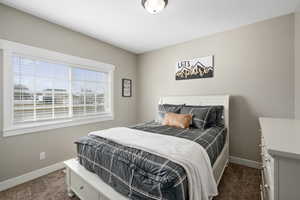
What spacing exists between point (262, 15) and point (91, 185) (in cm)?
329

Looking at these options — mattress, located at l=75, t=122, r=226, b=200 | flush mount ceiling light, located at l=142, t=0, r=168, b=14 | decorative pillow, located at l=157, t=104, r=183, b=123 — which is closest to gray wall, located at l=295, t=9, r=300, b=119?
mattress, located at l=75, t=122, r=226, b=200

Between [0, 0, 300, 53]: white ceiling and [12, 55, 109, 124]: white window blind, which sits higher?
[0, 0, 300, 53]: white ceiling

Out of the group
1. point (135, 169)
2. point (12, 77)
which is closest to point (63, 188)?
point (135, 169)

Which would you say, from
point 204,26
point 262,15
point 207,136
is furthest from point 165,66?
point 207,136

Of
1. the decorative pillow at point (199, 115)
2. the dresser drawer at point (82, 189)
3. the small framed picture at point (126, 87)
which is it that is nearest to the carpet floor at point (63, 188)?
the dresser drawer at point (82, 189)

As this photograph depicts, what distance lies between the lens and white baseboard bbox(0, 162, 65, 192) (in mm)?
1867

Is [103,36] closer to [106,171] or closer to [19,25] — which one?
[19,25]

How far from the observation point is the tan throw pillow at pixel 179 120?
222 centimetres

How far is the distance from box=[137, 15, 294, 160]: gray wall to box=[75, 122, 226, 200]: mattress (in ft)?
4.06

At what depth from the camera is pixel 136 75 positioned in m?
4.05

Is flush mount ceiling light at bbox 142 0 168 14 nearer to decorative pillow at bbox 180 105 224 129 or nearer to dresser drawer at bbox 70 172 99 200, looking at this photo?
decorative pillow at bbox 180 105 224 129

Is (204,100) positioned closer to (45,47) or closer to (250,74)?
(250,74)

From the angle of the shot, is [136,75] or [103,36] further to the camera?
[136,75]

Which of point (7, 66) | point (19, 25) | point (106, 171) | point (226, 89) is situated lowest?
point (106, 171)
